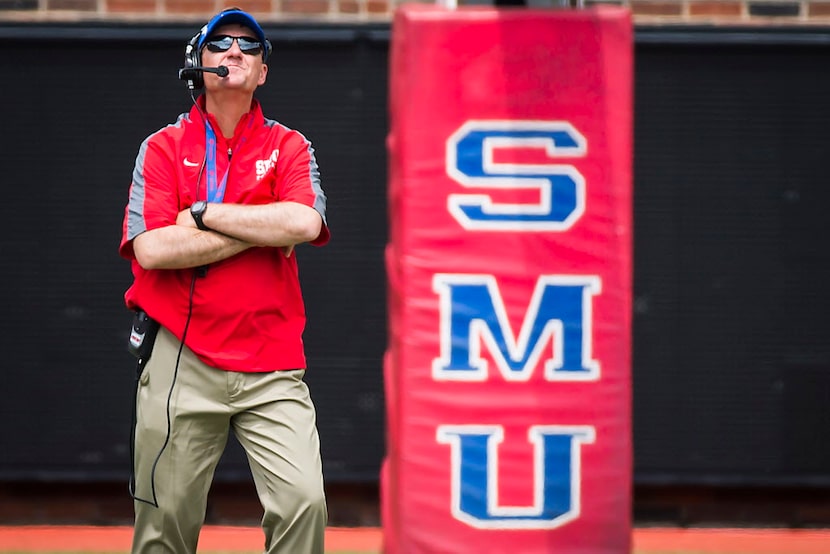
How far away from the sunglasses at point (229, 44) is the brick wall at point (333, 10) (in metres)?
2.38

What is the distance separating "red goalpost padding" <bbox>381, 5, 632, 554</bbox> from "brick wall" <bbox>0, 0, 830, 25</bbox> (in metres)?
3.34

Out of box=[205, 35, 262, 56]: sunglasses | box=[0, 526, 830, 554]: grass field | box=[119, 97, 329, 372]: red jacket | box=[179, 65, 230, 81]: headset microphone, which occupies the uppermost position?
box=[205, 35, 262, 56]: sunglasses

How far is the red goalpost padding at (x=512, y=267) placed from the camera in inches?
146

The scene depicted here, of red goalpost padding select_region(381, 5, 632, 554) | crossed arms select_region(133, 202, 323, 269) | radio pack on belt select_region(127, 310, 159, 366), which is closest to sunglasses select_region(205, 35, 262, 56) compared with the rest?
crossed arms select_region(133, 202, 323, 269)

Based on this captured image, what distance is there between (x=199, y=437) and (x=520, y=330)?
1.41 m

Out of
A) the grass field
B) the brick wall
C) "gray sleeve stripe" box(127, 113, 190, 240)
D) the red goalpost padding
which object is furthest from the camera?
the brick wall

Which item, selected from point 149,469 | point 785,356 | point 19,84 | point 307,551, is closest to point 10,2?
point 19,84

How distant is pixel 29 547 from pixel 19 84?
7.52 feet

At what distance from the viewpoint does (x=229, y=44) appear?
15.3ft

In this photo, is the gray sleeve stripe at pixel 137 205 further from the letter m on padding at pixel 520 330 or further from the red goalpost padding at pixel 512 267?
the letter m on padding at pixel 520 330

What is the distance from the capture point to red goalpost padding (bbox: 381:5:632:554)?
146 inches

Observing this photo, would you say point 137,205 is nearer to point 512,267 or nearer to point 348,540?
point 512,267

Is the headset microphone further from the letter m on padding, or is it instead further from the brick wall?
the brick wall

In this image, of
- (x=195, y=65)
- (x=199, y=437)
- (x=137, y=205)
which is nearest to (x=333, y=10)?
(x=195, y=65)
